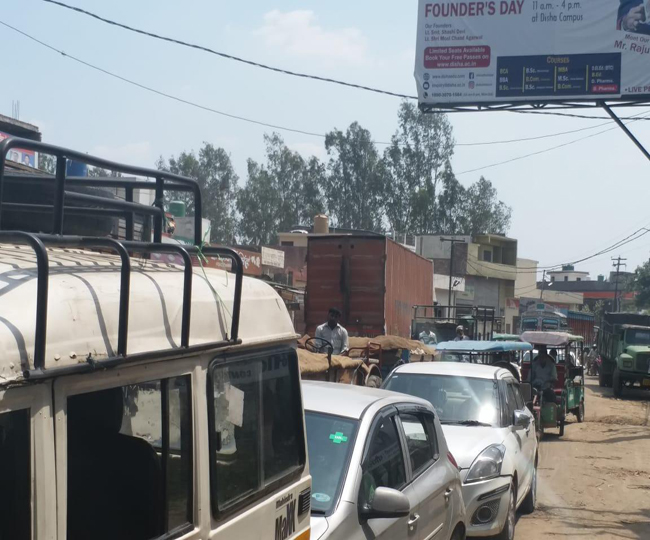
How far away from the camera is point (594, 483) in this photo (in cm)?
1127

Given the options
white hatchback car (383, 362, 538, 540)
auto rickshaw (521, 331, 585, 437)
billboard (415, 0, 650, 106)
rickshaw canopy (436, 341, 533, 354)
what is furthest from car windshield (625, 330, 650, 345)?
white hatchback car (383, 362, 538, 540)

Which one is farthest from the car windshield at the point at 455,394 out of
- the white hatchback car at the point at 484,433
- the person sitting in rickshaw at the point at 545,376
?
the person sitting in rickshaw at the point at 545,376

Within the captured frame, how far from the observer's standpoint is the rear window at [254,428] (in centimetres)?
296

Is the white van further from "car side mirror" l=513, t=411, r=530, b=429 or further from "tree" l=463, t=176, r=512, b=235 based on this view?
"tree" l=463, t=176, r=512, b=235

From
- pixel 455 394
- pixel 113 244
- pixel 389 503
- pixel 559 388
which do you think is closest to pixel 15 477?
pixel 113 244

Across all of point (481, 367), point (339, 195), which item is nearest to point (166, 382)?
point (481, 367)

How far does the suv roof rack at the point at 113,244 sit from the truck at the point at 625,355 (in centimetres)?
2541

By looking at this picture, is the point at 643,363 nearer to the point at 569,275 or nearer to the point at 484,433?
the point at 484,433

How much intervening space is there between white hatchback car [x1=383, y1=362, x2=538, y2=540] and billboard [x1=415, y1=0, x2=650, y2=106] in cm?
761

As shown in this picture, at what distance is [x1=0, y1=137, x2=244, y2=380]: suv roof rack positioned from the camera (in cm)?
207

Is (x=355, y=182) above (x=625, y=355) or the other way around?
above

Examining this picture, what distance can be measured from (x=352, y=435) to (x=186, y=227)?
24597 millimetres

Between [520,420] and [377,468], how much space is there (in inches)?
168

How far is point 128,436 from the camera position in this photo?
8.70ft
